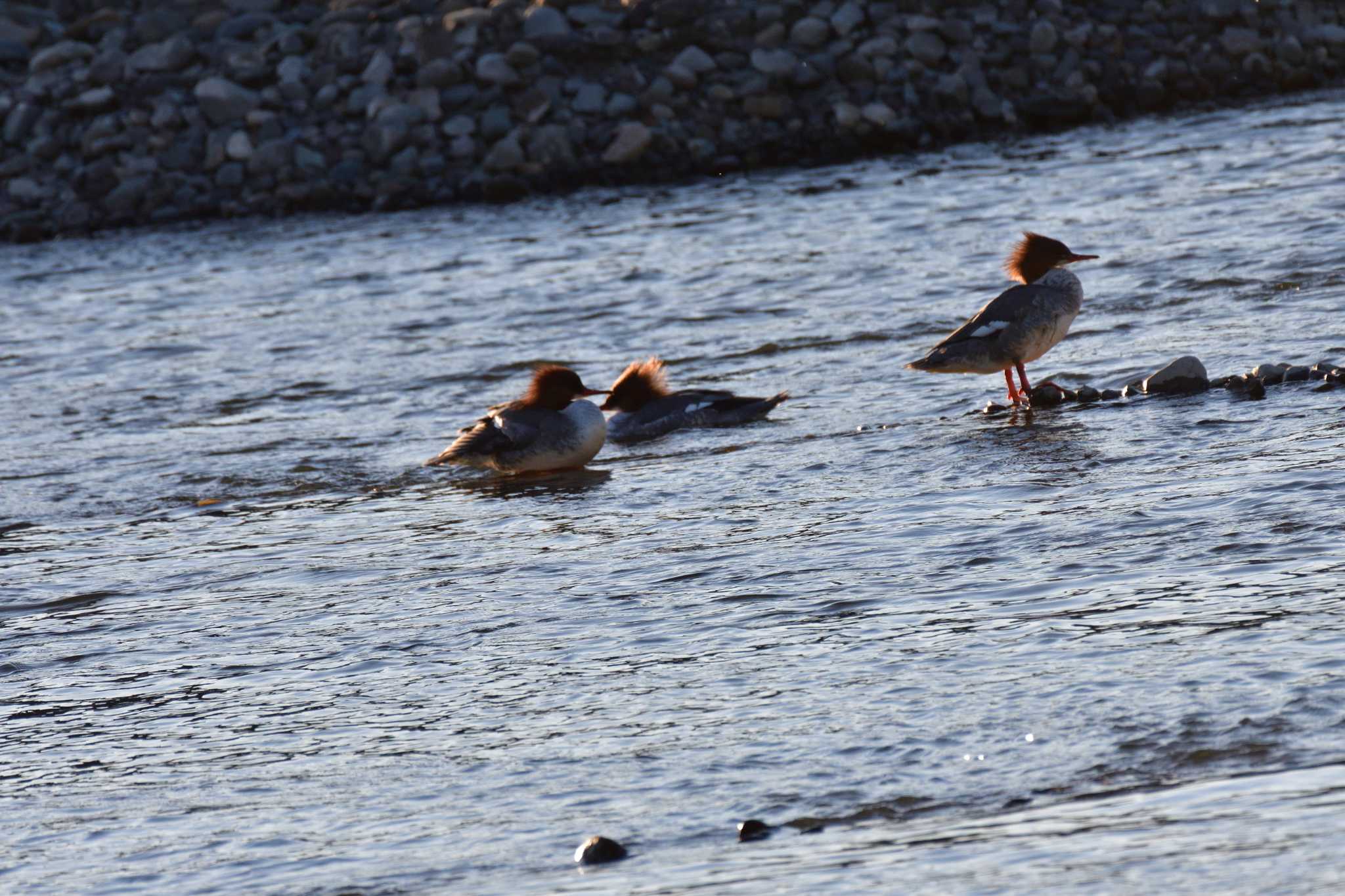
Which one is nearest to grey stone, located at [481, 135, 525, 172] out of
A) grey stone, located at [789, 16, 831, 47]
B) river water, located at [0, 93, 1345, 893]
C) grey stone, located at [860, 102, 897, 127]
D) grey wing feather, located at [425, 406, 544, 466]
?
grey stone, located at [789, 16, 831, 47]

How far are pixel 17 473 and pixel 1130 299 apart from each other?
6.09 meters

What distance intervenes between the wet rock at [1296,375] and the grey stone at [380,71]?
14.1 m

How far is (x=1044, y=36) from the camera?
1931 cm

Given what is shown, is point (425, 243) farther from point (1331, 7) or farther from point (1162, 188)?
point (1331, 7)

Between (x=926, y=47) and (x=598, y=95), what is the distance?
11.5ft

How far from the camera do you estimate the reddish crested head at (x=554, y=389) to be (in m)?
8.41

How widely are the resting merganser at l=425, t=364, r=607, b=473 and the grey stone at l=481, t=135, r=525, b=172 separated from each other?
10.7 metres

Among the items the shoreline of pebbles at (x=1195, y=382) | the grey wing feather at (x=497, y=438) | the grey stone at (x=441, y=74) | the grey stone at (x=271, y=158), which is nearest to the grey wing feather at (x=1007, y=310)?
the shoreline of pebbles at (x=1195, y=382)

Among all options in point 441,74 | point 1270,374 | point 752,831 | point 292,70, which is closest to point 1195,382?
point 1270,374

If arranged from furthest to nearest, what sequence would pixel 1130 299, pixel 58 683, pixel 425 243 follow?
pixel 425 243 < pixel 1130 299 < pixel 58 683

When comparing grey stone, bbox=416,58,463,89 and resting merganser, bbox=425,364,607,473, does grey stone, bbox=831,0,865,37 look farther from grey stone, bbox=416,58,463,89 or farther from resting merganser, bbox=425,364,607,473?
resting merganser, bbox=425,364,607,473

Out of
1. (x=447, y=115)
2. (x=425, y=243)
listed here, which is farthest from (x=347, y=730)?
(x=447, y=115)

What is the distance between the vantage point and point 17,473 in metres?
8.98

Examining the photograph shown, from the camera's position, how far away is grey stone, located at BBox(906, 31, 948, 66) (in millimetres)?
19062
